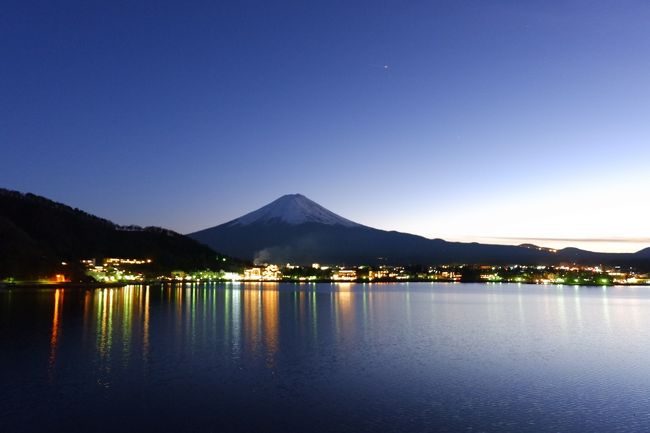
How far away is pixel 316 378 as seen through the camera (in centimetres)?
1122

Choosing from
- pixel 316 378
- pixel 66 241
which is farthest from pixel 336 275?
pixel 316 378

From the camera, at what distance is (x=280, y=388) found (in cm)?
1026

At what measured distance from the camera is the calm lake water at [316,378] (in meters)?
8.22

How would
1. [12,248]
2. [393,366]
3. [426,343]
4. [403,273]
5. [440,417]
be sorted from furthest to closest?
[403,273] → [12,248] → [426,343] → [393,366] → [440,417]

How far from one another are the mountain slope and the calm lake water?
3838 centimetres

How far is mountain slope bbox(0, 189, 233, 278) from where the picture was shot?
55222mm

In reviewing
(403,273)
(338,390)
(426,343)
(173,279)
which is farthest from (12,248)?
(403,273)

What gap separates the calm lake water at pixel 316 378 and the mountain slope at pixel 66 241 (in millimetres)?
38382

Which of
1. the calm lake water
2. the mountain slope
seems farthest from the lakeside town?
the calm lake water

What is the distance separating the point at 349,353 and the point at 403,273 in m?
113

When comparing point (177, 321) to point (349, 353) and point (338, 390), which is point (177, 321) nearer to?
point (349, 353)

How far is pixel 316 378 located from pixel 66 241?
74.9m

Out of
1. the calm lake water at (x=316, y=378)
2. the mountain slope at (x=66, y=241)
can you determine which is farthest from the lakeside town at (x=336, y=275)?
the calm lake water at (x=316, y=378)

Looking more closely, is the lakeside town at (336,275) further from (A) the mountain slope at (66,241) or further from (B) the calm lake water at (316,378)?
(B) the calm lake water at (316,378)
